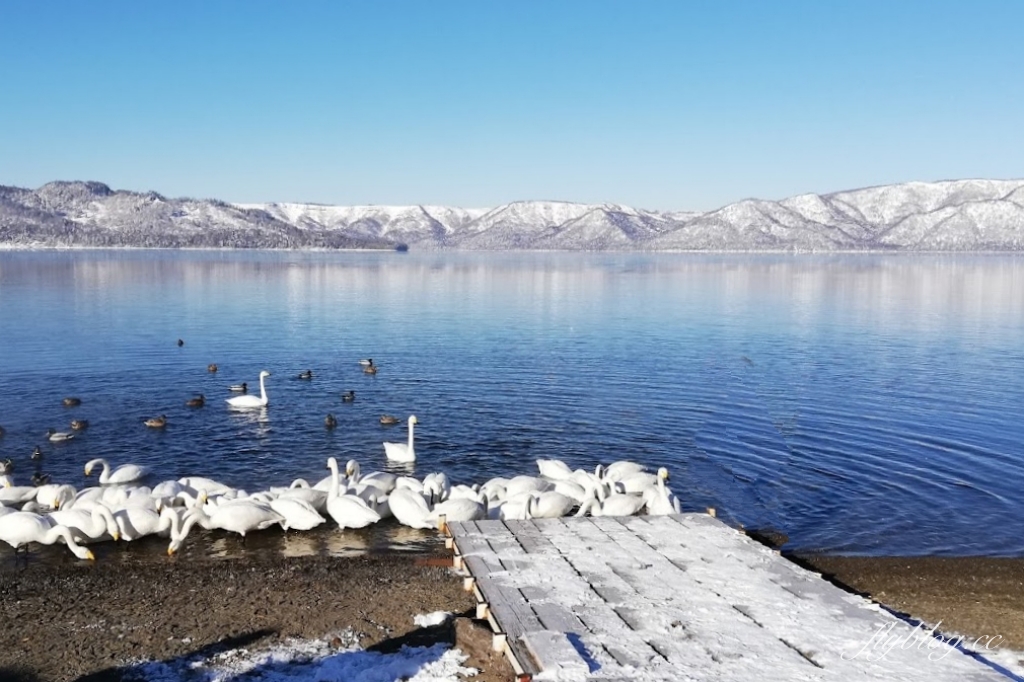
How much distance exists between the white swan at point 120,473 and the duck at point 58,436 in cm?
→ 358

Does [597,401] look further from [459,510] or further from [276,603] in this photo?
[276,603]

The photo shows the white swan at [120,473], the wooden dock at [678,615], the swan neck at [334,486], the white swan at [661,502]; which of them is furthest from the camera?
the white swan at [120,473]

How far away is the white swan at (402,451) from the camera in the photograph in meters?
23.2

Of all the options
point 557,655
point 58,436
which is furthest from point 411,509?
point 58,436

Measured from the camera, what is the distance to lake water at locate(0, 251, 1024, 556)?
2161cm

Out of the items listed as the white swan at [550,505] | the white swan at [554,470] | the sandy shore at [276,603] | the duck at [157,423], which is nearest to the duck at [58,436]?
the duck at [157,423]

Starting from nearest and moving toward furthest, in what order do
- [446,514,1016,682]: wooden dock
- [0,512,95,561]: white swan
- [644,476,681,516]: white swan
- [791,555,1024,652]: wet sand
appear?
[446,514,1016,682]: wooden dock
[791,555,1024,652]: wet sand
[0,512,95,561]: white swan
[644,476,681,516]: white swan

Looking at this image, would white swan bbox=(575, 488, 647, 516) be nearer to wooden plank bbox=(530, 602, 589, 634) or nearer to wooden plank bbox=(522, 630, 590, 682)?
wooden plank bbox=(530, 602, 589, 634)

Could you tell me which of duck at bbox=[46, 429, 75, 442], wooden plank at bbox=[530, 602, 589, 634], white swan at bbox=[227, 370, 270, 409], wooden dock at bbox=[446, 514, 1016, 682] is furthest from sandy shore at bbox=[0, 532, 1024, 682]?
white swan at bbox=[227, 370, 270, 409]

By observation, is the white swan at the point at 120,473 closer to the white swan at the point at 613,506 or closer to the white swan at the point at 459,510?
the white swan at the point at 459,510

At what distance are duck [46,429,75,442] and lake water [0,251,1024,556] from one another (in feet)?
0.66

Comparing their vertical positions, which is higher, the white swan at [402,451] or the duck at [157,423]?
the duck at [157,423]

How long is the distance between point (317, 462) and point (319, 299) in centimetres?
5586

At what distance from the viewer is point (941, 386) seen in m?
35.1
